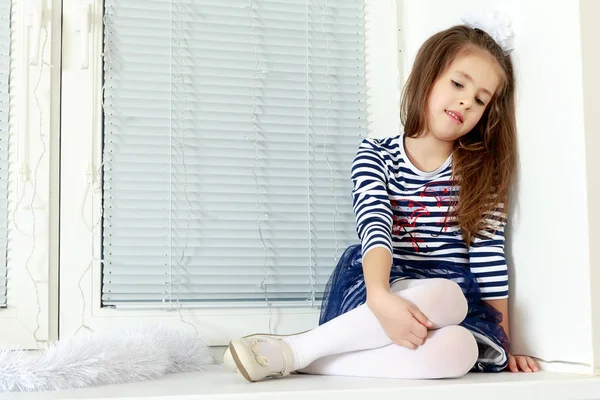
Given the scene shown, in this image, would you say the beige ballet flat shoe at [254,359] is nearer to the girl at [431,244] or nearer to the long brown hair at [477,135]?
the girl at [431,244]

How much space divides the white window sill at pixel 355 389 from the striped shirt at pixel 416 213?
0.28 m

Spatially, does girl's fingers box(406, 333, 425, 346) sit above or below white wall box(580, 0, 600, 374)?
below

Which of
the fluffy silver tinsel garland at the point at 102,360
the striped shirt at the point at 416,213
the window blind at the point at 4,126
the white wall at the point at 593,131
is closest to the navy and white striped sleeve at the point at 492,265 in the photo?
the striped shirt at the point at 416,213

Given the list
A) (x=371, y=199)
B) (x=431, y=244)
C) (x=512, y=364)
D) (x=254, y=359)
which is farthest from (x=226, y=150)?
(x=512, y=364)

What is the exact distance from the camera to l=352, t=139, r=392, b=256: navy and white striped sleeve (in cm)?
133

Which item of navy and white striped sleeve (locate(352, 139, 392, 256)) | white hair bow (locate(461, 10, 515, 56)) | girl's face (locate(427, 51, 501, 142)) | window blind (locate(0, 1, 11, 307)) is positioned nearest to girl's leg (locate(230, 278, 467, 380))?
navy and white striped sleeve (locate(352, 139, 392, 256))

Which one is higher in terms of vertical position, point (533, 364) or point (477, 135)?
point (477, 135)

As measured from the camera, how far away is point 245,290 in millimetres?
1604

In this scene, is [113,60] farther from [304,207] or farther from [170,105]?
[304,207]

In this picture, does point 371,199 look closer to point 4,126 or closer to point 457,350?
point 457,350

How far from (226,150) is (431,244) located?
50 centimetres

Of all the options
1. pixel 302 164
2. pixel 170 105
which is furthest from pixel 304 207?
pixel 170 105

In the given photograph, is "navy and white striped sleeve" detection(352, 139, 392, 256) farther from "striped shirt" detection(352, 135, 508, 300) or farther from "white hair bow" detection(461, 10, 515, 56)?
"white hair bow" detection(461, 10, 515, 56)

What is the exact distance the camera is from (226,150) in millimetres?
1630
